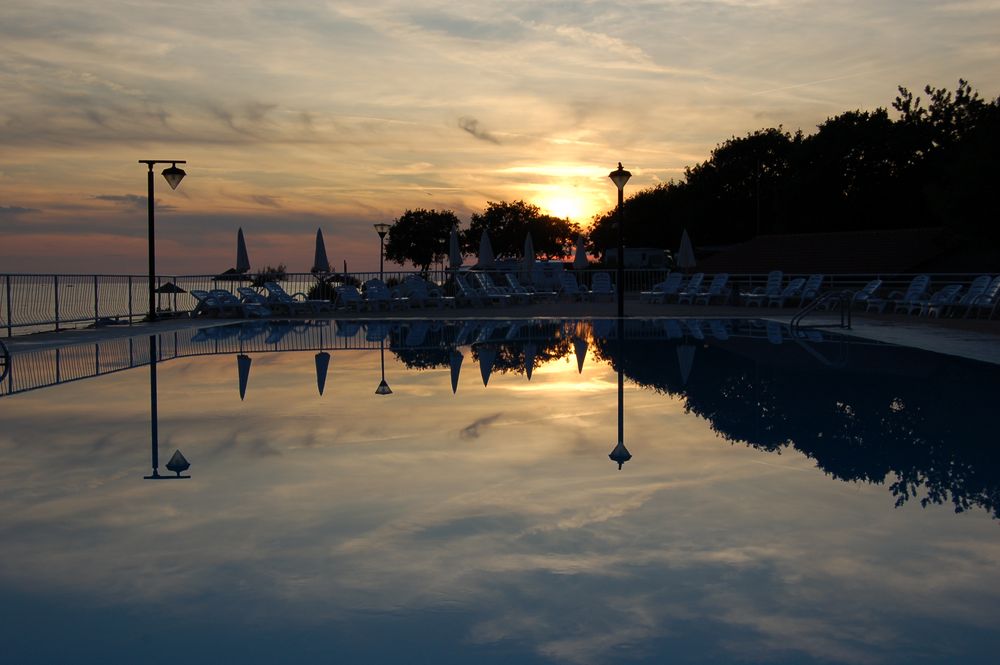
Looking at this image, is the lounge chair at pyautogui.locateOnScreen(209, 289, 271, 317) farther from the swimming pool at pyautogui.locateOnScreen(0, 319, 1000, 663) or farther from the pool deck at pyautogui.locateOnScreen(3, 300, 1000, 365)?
the swimming pool at pyautogui.locateOnScreen(0, 319, 1000, 663)

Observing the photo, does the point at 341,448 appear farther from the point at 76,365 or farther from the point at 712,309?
the point at 712,309

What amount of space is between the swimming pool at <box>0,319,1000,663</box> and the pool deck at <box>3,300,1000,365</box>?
4987 millimetres

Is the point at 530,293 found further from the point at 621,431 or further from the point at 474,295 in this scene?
the point at 621,431

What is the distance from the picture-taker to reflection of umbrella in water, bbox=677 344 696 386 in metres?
10.5

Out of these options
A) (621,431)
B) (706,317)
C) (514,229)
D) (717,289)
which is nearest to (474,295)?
(717,289)

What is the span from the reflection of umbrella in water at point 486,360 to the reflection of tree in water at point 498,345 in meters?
0.06

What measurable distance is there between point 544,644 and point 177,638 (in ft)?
4.00

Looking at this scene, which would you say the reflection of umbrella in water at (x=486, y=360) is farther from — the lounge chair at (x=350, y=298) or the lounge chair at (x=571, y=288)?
the lounge chair at (x=571, y=288)

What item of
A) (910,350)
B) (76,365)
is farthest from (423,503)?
(910,350)

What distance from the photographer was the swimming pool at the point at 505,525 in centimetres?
307

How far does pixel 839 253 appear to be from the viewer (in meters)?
33.4

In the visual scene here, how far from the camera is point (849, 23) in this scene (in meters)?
18.8

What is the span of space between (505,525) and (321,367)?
7682mm

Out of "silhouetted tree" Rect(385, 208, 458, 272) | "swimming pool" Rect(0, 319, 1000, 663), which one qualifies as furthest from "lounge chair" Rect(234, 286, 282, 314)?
"silhouetted tree" Rect(385, 208, 458, 272)
